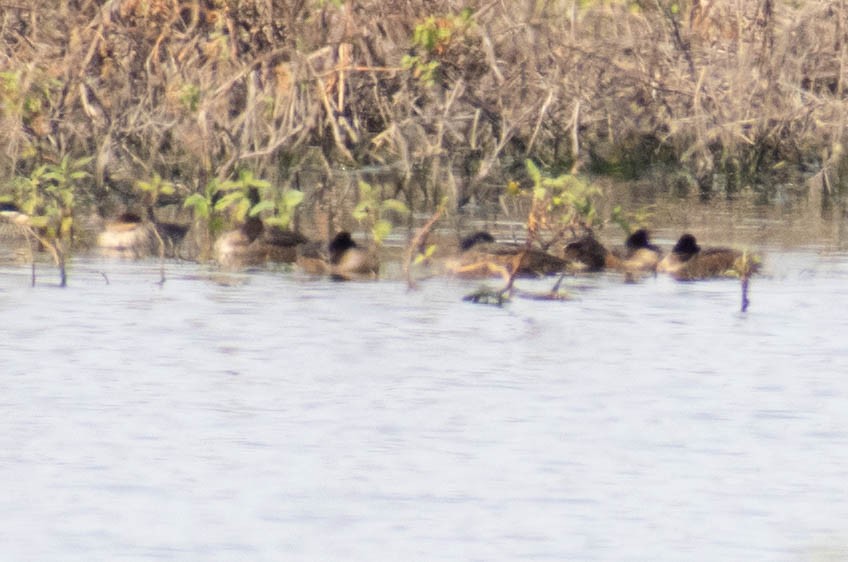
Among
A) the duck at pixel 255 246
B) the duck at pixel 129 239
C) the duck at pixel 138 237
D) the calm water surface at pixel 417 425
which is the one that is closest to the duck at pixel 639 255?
the calm water surface at pixel 417 425

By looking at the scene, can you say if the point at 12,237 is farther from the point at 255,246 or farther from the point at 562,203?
the point at 562,203

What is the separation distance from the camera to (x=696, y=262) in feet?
48.8

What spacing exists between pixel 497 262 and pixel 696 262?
131cm

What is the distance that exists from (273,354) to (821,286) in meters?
4.44

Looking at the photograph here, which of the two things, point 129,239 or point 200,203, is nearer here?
point 200,203

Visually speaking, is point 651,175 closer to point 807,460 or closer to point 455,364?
point 455,364

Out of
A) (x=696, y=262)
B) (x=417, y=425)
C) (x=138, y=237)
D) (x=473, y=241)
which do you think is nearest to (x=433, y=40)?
(x=473, y=241)

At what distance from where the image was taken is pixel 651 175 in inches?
904

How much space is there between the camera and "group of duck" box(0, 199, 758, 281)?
14.9 meters

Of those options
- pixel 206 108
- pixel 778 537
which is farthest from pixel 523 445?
pixel 206 108

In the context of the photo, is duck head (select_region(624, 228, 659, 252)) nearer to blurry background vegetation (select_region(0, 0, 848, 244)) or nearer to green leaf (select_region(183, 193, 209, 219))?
blurry background vegetation (select_region(0, 0, 848, 244))

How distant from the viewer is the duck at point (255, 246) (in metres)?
15.3

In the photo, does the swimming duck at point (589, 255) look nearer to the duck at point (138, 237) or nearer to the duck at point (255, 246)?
the duck at point (255, 246)

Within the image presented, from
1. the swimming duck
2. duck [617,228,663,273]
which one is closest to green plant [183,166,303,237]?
the swimming duck
